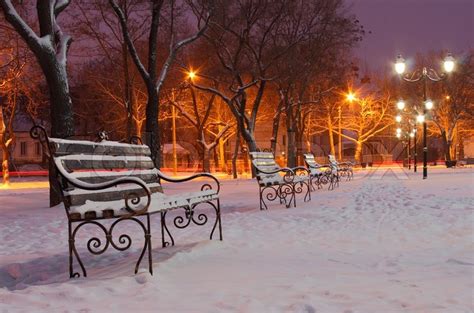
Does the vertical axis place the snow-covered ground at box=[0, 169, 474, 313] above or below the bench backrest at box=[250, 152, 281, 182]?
below

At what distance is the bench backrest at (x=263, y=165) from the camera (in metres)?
10.3

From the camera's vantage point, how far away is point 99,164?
17.1 ft

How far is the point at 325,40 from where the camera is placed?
2720 cm

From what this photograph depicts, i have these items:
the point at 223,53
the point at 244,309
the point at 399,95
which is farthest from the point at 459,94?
the point at 244,309

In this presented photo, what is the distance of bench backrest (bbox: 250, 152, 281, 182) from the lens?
10344 millimetres

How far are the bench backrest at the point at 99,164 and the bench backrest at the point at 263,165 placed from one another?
4.25 meters

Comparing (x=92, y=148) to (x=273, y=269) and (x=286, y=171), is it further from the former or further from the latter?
(x=286, y=171)

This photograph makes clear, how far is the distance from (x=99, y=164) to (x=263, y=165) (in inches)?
236

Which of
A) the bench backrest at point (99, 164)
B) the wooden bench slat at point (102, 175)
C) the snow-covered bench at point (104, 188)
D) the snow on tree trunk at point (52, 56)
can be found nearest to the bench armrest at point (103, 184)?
the snow-covered bench at point (104, 188)

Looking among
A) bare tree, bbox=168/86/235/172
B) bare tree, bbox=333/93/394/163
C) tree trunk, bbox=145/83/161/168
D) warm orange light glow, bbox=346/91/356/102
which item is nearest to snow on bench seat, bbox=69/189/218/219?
tree trunk, bbox=145/83/161/168

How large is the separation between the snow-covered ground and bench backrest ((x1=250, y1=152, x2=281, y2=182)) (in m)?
1.79

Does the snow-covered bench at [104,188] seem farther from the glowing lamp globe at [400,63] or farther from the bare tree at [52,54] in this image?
the glowing lamp globe at [400,63]

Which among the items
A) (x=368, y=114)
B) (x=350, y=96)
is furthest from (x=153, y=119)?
(x=368, y=114)

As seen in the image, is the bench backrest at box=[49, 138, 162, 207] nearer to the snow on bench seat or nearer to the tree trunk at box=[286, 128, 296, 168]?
the snow on bench seat
